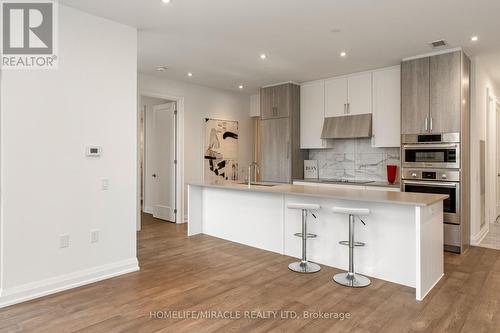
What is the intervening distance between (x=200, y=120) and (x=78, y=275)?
411cm

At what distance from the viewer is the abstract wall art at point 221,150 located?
22.8ft

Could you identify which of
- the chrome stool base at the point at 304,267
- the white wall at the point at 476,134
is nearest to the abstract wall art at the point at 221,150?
the chrome stool base at the point at 304,267

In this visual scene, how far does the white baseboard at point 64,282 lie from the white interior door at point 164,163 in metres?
2.90

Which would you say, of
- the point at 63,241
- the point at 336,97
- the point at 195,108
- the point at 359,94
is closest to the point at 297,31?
the point at 359,94

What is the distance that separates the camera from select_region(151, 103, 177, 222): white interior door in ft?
21.8

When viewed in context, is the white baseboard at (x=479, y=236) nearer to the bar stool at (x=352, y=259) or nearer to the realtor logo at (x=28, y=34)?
the bar stool at (x=352, y=259)

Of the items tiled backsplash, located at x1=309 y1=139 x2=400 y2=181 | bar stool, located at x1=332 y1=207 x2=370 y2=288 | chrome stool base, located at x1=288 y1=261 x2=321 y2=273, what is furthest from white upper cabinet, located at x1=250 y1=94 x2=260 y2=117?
bar stool, located at x1=332 y1=207 x2=370 y2=288

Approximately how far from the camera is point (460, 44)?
4273 mm

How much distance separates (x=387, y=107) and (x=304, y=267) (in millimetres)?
3120

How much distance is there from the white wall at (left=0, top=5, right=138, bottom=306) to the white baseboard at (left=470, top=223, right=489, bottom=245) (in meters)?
4.79

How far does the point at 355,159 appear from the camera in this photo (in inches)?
241

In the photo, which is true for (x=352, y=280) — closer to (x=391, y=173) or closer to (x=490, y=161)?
Result: (x=391, y=173)

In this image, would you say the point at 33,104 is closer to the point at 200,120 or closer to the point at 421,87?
the point at 200,120

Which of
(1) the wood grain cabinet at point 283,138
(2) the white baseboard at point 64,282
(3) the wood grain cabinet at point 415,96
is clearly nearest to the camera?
(2) the white baseboard at point 64,282
